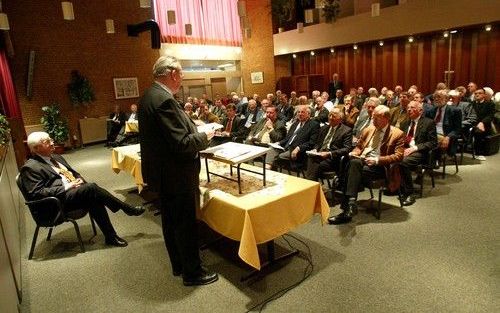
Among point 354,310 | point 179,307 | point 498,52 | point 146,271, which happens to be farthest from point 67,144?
point 498,52

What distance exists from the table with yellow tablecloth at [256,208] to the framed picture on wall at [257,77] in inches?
452

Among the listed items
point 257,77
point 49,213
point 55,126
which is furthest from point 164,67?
point 257,77

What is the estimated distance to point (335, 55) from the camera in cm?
1262

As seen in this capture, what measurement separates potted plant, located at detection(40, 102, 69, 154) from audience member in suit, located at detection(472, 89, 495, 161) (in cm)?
954

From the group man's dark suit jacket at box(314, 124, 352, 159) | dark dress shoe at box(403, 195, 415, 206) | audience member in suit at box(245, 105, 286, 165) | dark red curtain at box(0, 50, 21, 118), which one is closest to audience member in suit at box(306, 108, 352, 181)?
man's dark suit jacket at box(314, 124, 352, 159)

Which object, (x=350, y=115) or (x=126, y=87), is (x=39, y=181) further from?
(x=126, y=87)

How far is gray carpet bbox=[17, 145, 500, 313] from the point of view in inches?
93.1

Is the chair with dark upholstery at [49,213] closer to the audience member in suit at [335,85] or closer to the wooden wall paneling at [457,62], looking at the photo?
the wooden wall paneling at [457,62]

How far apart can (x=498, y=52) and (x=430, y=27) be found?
177 centimetres

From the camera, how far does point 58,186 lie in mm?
3209

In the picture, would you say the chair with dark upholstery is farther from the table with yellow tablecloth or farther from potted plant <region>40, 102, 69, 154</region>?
potted plant <region>40, 102, 69, 154</region>

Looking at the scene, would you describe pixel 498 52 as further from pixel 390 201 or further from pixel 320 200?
pixel 320 200

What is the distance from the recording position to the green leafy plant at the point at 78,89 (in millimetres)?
10023

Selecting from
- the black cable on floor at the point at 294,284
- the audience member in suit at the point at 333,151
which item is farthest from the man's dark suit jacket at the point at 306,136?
the black cable on floor at the point at 294,284
